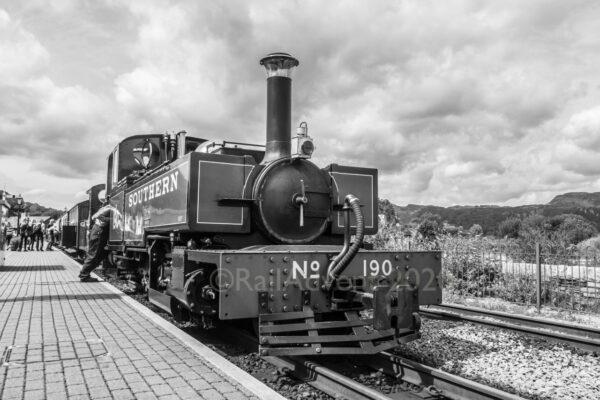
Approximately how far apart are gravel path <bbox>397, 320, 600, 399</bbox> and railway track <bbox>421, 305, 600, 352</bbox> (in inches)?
3.2

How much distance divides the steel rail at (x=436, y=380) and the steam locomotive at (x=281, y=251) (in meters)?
0.16

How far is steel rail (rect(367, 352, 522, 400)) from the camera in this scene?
10.9 feet

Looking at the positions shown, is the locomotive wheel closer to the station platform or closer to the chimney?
the station platform

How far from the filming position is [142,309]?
6957 mm

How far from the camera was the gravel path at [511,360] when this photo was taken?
405cm

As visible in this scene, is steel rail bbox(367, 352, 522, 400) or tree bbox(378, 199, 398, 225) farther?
tree bbox(378, 199, 398, 225)

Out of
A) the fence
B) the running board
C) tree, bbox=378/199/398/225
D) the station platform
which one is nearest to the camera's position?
the station platform

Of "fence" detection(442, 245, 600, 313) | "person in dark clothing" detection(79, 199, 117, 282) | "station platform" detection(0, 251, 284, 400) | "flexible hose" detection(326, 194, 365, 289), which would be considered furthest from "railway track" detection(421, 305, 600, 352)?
"person in dark clothing" detection(79, 199, 117, 282)

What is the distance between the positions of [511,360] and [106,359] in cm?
365

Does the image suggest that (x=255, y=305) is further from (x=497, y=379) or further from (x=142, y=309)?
(x=142, y=309)

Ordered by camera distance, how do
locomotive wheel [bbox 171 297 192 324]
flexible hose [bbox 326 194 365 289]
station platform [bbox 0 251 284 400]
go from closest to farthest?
station platform [bbox 0 251 284 400] < flexible hose [bbox 326 194 365 289] < locomotive wheel [bbox 171 297 192 324]

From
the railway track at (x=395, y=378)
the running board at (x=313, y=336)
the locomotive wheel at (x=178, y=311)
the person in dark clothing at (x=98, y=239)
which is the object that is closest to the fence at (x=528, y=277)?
the running board at (x=313, y=336)

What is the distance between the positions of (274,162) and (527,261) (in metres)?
6.64

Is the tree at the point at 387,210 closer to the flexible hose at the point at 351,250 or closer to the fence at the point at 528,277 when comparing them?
the fence at the point at 528,277
